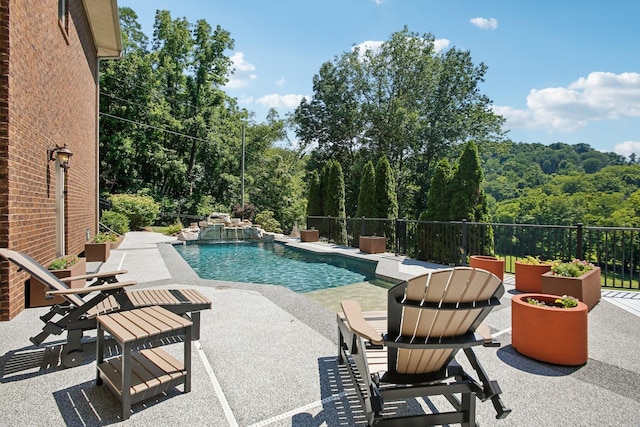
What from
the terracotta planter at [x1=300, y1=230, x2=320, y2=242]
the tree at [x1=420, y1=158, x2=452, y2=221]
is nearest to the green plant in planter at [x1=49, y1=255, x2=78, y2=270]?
the tree at [x1=420, y1=158, x2=452, y2=221]

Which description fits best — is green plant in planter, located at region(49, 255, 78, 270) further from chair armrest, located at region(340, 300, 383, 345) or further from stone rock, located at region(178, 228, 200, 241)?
stone rock, located at region(178, 228, 200, 241)

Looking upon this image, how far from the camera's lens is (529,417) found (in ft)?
6.40

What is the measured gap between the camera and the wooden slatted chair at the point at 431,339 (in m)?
1.58

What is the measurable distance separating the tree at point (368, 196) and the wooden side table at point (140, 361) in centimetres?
935

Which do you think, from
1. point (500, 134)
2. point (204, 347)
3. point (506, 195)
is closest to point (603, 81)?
point (500, 134)

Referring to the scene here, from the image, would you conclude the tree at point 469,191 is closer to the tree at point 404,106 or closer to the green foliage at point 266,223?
the green foliage at point 266,223

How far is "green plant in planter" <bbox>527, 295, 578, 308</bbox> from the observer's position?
276cm

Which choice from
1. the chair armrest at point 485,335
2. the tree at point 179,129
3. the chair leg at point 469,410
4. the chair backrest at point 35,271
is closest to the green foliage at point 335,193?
the tree at point 179,129

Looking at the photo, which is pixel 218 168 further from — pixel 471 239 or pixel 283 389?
pixel 283 389

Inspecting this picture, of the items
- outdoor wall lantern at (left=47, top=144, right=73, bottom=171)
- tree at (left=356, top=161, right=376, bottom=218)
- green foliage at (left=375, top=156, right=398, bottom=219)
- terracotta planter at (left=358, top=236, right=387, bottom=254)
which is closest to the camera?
outdoor wall lantern at (left=47, top=144, right=73, bottom=171)

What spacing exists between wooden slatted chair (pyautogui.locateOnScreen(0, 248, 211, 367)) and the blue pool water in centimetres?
376

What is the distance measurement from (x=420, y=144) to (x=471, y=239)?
12153mm

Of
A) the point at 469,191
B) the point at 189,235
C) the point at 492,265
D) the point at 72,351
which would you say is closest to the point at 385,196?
the point at 469,191

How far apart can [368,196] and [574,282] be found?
7.83 meters
